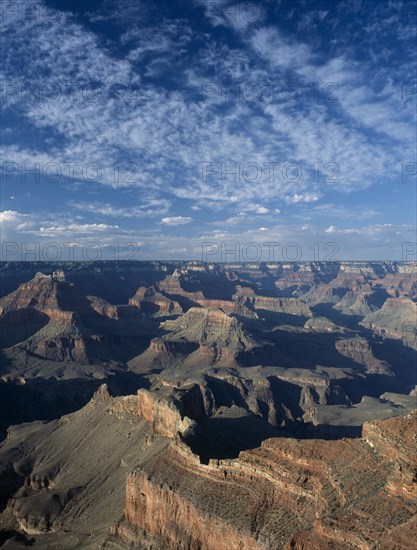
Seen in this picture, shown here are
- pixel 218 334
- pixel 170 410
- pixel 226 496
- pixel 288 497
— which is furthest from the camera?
pixel 218 334

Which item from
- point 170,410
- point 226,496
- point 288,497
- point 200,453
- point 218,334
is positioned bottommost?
point 218,334

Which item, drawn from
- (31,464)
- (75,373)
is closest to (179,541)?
(31,464)

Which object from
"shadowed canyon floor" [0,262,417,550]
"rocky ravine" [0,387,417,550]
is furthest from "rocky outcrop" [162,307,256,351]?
"rocky ravine" [0,387,417,550]

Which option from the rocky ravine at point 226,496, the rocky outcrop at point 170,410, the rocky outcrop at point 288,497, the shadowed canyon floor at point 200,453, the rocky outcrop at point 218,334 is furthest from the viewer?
the rocky outcrop at point 218,334

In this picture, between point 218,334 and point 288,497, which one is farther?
point 218,334

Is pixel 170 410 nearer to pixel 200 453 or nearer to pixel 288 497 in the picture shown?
pixel 200 453

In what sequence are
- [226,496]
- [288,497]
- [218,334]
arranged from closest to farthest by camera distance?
1. [288,497]
2. [226,496]
3. [218,334]

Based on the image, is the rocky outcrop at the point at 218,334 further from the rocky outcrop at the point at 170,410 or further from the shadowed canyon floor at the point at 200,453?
the rocky outcrop at the point at 170,410

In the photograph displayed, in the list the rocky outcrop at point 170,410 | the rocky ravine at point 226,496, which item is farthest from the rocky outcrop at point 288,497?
the rocky outcrop at point 170,410

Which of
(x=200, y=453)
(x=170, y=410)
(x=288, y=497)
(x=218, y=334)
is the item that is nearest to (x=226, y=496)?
(x=288, y=497)

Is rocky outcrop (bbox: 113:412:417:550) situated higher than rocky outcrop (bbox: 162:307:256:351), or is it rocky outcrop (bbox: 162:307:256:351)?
rocky outcrop (bbox: 113:412:417:550)

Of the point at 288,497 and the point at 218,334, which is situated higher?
the point at 288,497

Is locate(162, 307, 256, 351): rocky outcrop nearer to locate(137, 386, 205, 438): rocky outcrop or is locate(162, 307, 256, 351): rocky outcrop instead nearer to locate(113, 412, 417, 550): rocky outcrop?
locate(137, 386, 205, 438): rocky outcrop

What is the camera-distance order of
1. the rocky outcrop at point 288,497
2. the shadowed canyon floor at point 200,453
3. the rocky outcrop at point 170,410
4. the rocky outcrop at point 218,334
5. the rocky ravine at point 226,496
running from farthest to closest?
the rocky outcrop at point 218,334 < the rocky outcrop at point 170,410 < the shadowed canyon floor at point 200,453 < the rocky ravine at point 226,496 < the rocky outcrop at point 288,497
